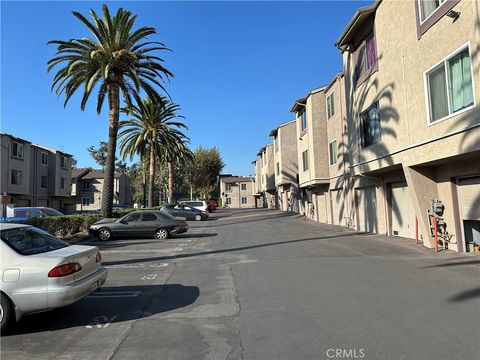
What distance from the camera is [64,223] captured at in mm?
19781

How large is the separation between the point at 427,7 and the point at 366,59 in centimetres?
589

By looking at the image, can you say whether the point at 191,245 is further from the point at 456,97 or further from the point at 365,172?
the point at 456,97

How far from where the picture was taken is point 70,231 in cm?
2031

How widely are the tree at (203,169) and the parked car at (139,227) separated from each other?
48037 mm

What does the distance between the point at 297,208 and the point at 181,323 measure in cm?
3903

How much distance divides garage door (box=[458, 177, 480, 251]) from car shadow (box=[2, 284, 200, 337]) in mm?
8653

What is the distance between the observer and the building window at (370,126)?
16.8 m

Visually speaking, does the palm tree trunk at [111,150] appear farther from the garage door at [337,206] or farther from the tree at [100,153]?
the tree at [100,153]

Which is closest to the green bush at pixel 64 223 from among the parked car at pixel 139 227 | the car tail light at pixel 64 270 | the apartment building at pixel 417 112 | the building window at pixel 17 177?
the parked car at pixel 139 227

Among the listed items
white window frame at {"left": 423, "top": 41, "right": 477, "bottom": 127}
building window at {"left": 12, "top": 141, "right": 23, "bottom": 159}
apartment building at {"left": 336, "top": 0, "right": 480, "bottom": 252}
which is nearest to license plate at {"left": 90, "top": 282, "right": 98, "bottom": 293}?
apartment building at {"left": 336, "top": 0, "right": 480, "bottom": 252}

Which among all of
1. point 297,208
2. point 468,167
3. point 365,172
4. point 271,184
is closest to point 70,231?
point 365,172

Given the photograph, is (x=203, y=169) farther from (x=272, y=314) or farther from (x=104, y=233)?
(x=272, y=314)

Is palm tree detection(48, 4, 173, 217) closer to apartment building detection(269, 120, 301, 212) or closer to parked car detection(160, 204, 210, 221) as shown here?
parked car detection(160, 204, 210, 221)

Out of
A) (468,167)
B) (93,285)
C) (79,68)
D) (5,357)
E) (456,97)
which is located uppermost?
(79,68)
